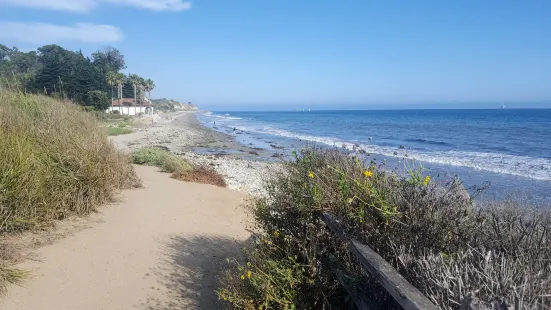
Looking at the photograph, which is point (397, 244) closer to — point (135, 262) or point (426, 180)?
point (426, 180)

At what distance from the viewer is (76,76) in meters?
59.2

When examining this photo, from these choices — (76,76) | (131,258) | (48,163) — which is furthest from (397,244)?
(76,76)

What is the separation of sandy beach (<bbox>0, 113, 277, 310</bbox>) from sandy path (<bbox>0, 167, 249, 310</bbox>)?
10mm

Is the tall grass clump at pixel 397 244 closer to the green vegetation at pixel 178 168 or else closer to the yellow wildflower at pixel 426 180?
Answer: the yellow wildflower at pixel 426 180

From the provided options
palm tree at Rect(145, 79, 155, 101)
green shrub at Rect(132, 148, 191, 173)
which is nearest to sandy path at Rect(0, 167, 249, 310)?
green shrub at Rect(132, 148, 191, 173)

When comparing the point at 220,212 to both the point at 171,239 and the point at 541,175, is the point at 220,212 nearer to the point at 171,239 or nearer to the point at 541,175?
the point at 171,239

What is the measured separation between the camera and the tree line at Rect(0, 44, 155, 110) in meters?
49.1

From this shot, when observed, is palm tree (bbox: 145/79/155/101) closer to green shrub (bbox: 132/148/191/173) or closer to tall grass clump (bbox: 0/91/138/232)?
green shrub (bbox: 132/148/191/173)

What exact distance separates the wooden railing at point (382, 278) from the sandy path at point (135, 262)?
2.09 m

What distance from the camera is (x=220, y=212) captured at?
931cm

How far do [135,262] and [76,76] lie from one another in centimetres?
6356

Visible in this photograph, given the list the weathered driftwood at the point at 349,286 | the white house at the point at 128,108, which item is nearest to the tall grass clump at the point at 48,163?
the weathered driftwood at the point at 349,286

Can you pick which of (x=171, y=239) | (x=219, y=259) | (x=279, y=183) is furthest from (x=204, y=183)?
(x=279, y=183)

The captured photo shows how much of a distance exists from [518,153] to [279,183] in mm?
26065
